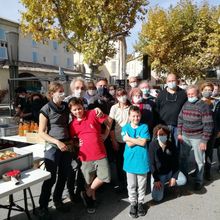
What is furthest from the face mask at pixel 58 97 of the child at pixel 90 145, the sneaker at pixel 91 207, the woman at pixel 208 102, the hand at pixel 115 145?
the woman at pixel 208 102

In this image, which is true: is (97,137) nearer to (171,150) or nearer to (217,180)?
(171,150)

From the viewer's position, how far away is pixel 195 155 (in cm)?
423

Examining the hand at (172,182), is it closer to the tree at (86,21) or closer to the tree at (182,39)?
the tree at (86,21)

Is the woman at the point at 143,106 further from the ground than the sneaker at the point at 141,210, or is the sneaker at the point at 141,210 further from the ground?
the woman at the point at 143,106

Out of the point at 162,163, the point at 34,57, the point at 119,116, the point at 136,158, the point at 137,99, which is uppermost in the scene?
the point at 34,57

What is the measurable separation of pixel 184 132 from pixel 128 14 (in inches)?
324

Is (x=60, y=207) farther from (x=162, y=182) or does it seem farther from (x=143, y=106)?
(x=143, y=106)

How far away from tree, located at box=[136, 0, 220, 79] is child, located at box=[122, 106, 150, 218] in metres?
15.0

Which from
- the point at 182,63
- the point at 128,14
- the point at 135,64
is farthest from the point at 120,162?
the point at 135,64

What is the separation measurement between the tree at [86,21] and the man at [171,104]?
6.54m

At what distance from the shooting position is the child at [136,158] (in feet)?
11.1

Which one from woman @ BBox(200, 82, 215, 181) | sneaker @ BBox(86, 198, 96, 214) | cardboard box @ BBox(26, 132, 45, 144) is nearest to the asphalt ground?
sneaker @ BBox(86, 198, 96, 214)

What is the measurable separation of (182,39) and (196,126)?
15491mm

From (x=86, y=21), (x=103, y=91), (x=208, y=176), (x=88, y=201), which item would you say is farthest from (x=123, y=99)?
(x=86, y=21)
